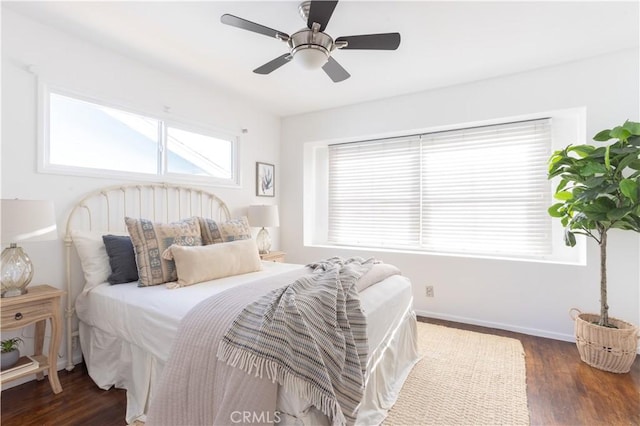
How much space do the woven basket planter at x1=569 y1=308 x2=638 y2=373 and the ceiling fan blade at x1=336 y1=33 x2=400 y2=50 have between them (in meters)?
2.57

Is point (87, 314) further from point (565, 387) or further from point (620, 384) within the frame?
point (620, 384)

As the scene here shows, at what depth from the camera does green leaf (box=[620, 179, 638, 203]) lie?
2057mm

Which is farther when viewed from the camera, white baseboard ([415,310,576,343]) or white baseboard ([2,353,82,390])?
white baseboard ([415,310,576,343])

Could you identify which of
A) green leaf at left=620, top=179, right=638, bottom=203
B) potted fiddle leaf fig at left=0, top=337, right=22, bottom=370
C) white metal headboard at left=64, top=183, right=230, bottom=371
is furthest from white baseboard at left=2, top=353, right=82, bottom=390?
green leaf at left=620, top=179, right=638, bottom=203

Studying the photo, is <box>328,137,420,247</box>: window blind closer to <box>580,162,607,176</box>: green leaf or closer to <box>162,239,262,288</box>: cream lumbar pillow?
<box>580,162,607,176</box>: green leaf

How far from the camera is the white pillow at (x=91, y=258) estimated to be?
2.22 metres

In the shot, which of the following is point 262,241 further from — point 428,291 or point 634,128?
point 634,128

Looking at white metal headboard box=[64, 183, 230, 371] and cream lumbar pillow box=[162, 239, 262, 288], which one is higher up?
white metal headboard box=[64, 183, 230, 371]

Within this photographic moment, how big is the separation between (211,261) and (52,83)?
179 cm

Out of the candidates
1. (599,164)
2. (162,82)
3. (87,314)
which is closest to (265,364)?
(87,314)

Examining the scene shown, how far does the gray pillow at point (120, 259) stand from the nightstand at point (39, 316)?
33 cm

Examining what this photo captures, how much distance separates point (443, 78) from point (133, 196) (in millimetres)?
3242

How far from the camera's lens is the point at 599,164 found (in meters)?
2.27

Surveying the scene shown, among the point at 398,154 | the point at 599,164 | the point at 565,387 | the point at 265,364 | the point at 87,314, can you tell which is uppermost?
the point at 398,154
